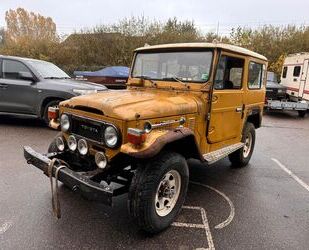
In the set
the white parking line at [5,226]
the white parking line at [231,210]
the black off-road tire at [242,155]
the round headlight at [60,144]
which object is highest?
the round headlight at [60,144]

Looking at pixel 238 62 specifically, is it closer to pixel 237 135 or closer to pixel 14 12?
pixel 237 135

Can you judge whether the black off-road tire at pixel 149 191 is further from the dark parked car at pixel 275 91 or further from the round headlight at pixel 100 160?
the dark parked car at pixel 275 91

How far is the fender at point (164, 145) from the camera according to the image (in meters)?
3.04

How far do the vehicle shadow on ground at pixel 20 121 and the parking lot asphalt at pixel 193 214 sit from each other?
2656mm

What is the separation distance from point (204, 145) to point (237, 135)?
3.75ft

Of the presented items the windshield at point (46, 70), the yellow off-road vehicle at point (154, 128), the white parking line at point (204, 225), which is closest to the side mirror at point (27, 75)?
the windshield at point (46, 70)

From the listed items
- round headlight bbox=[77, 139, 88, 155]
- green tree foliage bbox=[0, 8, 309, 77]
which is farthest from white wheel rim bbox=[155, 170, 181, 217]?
green tree foliage bbox=[0, 8, 309, 77]

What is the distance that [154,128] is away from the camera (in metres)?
3.36

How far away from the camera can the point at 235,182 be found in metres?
5.12

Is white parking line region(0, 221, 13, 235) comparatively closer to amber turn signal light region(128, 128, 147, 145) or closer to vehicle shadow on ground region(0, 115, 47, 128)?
amber turn signal light region(128, 128, 147, 145)

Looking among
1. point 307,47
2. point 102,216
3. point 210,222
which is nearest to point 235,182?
point 210,222

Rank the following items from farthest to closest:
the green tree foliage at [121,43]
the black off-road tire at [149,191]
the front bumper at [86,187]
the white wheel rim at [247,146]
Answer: the green tree foliage at [121,43] < the white wheel rim at [247,146] < the black off-road tire at [149,191] < the front bumper at [86,187]

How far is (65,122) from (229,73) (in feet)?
8.12

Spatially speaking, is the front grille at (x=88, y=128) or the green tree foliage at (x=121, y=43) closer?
the front grille at (x=88, y=128)
